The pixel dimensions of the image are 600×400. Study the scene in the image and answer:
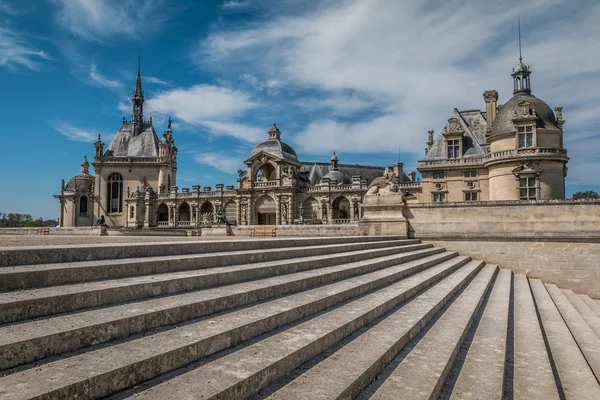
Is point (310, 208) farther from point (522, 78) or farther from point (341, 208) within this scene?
point (522, 78)

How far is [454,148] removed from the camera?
34.0 m

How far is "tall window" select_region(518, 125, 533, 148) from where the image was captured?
28.3 meters

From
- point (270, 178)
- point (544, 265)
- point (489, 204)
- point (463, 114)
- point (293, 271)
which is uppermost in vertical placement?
point (463, 114)

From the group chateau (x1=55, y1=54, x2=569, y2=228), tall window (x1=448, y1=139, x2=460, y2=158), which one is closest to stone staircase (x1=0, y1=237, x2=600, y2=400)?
chateau (x1=55, y1=54, x2=569, y2=228)

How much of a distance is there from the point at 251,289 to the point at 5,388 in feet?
8.91

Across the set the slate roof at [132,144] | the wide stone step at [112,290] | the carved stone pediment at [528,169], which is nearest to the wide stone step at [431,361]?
the wide stone step at [112,290]

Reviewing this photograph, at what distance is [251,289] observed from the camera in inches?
185

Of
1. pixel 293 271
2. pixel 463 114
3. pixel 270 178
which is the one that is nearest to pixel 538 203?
pixel 293 271

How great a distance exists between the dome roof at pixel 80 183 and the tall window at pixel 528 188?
197ft

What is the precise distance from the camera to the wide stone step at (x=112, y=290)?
10.2ft

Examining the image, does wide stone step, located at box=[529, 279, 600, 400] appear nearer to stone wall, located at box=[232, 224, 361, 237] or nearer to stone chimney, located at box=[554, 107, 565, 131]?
stone wall, located at box=[232, 224, 361, 237]

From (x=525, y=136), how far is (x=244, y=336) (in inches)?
1216

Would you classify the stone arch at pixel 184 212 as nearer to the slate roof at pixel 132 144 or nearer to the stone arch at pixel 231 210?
the stone arch at pixel 231 210

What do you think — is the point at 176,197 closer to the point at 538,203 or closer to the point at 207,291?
the point at 538,203
